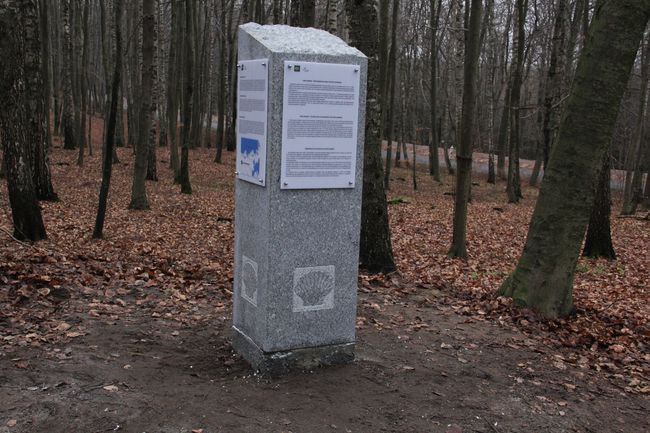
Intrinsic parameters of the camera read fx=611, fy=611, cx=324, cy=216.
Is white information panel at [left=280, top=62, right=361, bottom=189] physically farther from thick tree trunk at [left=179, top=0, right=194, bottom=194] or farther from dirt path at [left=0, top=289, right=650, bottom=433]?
thick tree trunk at [left=179, top=0, right=194, bottom=194]

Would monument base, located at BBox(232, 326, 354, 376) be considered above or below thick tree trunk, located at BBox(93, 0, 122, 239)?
below

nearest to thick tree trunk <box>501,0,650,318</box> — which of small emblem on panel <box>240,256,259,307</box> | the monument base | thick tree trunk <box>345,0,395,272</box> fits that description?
thick tree trunk <box>345,0,395,272</box>

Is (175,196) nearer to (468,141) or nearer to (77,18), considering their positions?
(468,141)

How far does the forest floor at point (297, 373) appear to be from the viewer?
3.94 meters

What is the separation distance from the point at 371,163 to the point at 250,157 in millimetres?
3820

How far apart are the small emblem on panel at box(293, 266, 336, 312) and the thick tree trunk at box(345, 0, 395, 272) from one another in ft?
12.0

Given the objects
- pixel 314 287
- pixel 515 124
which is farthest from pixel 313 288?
pixel 515 124

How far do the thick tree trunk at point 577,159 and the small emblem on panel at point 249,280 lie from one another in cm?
348

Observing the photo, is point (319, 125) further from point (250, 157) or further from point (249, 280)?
point (249, 280)

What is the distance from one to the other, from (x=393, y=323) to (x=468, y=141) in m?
4.61

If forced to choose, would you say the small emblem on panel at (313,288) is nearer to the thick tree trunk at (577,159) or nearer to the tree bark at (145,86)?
the thick tree trunk at (577,159)

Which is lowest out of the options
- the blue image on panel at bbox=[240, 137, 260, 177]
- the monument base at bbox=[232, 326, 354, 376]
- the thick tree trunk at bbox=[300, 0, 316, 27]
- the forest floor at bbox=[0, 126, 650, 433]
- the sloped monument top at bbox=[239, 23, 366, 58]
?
the forest floor at bbox=[0, 126, 650, 433]

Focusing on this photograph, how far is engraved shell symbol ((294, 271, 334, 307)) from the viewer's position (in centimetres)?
451

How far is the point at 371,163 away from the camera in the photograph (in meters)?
8.16
